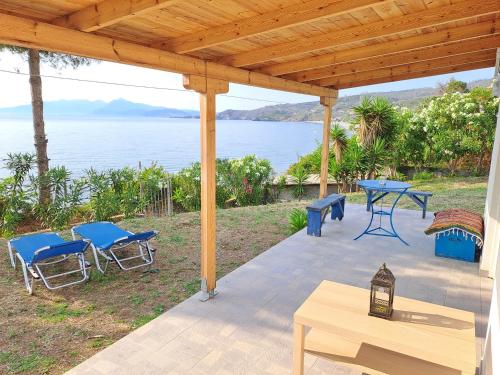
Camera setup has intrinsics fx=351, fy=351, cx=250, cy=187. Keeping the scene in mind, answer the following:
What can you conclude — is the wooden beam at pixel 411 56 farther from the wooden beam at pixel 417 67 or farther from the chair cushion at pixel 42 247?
the chair cushion at pixel 42 247

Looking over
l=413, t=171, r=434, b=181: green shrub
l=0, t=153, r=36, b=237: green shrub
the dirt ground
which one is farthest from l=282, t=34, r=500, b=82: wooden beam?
l=413, t=171, r=434, b=181: green shrub

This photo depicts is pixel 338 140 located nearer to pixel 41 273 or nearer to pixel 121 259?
pixel 121 259

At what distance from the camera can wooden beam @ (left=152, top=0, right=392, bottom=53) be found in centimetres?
237

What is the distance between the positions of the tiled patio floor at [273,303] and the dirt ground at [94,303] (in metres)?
0.33

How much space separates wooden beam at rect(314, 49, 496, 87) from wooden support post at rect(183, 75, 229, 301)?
3.27 m

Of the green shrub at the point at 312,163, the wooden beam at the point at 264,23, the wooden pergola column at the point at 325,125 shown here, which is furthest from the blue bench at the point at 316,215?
the green shrub at the point at 312,163

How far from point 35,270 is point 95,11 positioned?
3.52m

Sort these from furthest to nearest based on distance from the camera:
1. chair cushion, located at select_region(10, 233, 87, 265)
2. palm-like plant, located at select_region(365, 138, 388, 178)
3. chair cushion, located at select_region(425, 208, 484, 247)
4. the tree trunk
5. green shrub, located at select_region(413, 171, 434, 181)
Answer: green shrub, located at select_region(413, 171, 434, 181) < palm-like plant, located at select_region(365, 138, 388, 178) < the tree trunk < chair cushion, located at select_region(425, 208, 484, 247) < chair cushion, located at select_region(10, 233, 87, 265)

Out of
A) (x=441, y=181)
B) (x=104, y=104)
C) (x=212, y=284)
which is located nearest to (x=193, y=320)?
(x=212, y=284)

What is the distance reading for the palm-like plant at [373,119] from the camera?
1125cm

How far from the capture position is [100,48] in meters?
2.50

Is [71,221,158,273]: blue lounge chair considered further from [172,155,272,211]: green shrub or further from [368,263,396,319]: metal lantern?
[172,155,272,211]: green shrub

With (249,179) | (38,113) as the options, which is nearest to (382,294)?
(249,179)

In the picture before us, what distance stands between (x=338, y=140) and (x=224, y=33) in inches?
361
